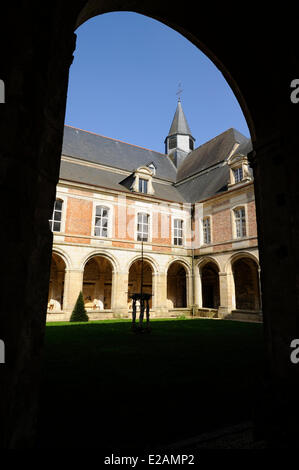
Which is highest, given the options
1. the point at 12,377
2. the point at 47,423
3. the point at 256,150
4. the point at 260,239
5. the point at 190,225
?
the point at 190,225

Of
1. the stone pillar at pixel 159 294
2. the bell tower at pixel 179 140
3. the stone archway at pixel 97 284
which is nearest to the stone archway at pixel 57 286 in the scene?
the stone archway at pixel 97 284

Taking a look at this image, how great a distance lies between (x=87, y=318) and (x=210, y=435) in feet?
43.0

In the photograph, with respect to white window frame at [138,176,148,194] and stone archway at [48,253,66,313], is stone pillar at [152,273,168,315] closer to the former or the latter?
white window frame at [138,176,148,194]

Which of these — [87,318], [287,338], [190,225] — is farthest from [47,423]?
[190,225]

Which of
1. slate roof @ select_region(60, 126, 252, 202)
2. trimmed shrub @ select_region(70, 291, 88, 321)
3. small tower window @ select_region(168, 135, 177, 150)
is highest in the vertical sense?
small tower window @ select_region(168, 135, 177, 150)

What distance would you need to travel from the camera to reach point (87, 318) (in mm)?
14094

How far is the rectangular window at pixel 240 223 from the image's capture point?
16609mm

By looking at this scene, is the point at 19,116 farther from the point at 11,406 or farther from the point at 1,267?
the point at 11,406

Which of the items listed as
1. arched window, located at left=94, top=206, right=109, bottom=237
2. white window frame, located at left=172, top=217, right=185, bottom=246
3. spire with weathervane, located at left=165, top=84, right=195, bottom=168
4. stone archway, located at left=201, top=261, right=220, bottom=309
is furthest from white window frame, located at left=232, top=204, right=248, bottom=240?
spire with weathervane, located at left=165, top=84, right=195, bottom=168

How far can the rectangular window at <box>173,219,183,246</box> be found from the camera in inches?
765

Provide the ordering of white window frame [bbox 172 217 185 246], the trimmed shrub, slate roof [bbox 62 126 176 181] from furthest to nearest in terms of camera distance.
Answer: slate roof [bbox 62 126 176 181] → white window frame [bbox 172 217 185 246] → the trimmed shrub

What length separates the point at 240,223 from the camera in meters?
16.7

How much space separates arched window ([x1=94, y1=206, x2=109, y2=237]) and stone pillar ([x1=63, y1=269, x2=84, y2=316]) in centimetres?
283

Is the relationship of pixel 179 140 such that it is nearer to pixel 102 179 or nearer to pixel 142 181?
pixel 142 181
